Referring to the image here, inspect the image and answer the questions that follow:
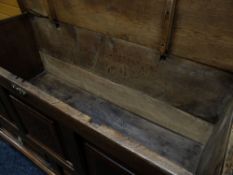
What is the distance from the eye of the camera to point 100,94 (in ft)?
5.51

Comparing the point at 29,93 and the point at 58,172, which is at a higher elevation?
the point at 29,93

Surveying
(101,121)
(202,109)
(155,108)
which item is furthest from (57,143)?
(202,109)

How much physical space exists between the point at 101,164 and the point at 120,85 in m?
0.76

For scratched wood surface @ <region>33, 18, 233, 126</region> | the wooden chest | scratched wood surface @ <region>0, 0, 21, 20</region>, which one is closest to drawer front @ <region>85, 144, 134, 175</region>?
the wooden chest

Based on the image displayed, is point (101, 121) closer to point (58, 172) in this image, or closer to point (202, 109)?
point (58, 172)

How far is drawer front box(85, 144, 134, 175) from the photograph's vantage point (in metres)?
0.78

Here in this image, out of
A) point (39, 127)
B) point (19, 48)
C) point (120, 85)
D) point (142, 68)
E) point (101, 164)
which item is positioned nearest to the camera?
point (101, 164)

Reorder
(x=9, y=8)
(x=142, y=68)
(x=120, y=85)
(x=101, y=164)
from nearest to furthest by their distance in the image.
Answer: (x=101, y=164) < (x=142, y=68) < (x=120, y=85) < (x=9, y=8)

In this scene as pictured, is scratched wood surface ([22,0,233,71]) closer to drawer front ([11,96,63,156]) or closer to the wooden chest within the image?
the wooden chest

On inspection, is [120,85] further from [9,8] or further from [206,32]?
[9,8]

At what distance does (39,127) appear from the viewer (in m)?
1.12

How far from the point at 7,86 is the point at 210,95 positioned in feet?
3.22

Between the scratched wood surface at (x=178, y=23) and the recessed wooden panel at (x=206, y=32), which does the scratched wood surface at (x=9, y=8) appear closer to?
the scratched wood surface at (x=178, y=23)

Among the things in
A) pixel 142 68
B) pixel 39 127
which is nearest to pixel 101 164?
pixel 39 127
